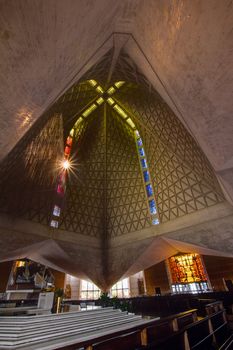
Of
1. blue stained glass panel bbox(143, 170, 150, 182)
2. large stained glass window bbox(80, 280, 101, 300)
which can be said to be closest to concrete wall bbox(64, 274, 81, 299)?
large stained glass window bbox(80, 280, 101, 300)

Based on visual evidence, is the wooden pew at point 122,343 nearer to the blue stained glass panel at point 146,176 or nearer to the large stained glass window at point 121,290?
the blue stained glass panel at point 146,176

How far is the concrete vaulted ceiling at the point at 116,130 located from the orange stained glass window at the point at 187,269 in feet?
8.89

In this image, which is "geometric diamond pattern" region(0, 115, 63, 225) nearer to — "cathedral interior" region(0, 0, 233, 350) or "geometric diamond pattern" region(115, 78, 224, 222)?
"cathedral interior" region(0, 0, 233, 350)

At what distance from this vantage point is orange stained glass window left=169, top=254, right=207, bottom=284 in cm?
1449

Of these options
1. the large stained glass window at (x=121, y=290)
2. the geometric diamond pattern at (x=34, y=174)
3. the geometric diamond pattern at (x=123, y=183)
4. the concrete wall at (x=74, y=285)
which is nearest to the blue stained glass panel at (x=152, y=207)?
the geometric diamond pattern at (x=123, y=183)

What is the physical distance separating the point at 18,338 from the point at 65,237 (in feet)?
37.2

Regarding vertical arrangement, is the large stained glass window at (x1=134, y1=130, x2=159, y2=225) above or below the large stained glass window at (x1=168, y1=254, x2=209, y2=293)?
above

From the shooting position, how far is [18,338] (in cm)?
225

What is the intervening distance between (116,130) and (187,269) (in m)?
14.9

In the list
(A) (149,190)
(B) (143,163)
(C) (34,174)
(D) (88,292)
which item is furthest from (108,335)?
(D) (88,292)

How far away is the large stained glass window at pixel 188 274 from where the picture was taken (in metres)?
14.1

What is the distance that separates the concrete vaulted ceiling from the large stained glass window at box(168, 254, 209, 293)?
8.99ft

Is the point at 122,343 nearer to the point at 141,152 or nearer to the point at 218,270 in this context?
the point at 141,152

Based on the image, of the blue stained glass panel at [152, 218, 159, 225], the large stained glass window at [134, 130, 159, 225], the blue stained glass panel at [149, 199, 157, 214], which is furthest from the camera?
the blue stained glass panel at [149, 199, 157, 214]
